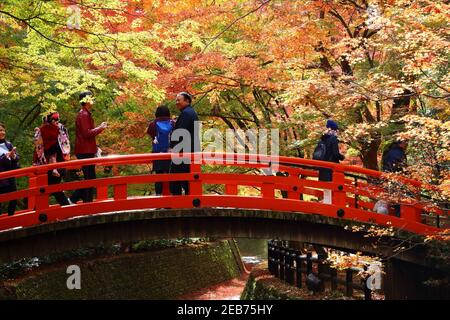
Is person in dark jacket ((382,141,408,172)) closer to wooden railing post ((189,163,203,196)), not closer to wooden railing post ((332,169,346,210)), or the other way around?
wooden railing post ((332,169,346,210))

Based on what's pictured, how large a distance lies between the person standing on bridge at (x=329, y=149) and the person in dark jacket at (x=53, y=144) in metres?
5.49

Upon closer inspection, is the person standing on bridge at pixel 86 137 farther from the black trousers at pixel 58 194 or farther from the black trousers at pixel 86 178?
the black trousers at pixel 58 194

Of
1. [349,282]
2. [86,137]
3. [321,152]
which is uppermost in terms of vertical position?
[86,137]

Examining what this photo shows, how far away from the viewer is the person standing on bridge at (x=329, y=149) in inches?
488

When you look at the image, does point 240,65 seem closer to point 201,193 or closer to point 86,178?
point 201,193

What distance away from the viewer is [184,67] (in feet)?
50.3

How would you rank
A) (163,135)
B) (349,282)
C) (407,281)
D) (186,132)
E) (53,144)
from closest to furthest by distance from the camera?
(186,132)
(53,144)
(163,135)
(349,282)
(407,281)

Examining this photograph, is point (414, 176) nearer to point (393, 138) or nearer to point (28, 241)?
point (393, 138)

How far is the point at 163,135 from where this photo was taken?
11.4 metres

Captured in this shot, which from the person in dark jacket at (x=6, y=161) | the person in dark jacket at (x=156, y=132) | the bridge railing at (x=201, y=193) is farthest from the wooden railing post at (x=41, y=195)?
the person in dark jacket at (x=156, y=132)

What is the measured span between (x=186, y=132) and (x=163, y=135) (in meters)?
0.63

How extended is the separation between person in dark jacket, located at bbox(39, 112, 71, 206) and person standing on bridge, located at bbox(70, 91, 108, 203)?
1.07 feet

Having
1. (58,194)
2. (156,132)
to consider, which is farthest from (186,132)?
(58,194)

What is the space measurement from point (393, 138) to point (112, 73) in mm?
7313
